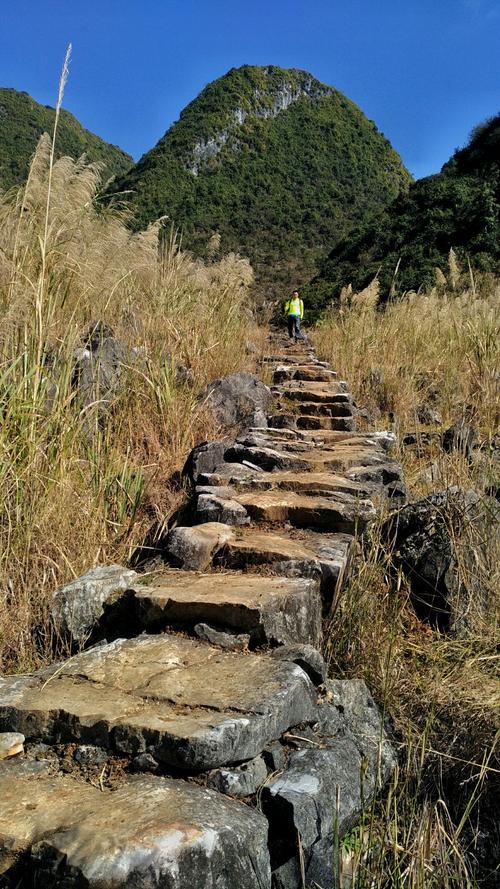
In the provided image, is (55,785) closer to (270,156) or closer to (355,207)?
(355,207)

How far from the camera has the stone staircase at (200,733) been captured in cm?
130

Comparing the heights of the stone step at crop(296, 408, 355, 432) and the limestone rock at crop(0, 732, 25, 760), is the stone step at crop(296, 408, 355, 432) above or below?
above

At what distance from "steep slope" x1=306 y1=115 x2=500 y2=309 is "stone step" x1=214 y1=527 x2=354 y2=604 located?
51.5ft

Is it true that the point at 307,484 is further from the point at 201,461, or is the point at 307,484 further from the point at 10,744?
the point at 10,744

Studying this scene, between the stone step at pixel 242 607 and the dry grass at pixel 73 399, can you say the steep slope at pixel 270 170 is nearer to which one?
the dry grass at pixel 73 399

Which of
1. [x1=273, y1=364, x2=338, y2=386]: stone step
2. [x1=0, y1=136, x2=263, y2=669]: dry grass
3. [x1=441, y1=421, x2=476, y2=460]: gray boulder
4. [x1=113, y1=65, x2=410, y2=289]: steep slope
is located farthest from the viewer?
[x1=113, y1=65, x2=410, y2=289]: steep slope

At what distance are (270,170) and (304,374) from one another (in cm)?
6313

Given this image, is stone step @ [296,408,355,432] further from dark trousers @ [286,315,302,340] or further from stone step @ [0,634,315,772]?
dark trousers @ [286,315,302,340]

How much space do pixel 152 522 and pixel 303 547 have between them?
834 millimetres

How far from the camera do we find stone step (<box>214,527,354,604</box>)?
252 centimetres

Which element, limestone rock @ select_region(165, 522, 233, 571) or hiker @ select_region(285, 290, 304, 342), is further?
hiker @ select_region(285, 290, 304, 342)

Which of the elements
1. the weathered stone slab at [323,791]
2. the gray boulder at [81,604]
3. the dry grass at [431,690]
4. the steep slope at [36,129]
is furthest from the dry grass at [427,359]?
the steep slope at [36,129]

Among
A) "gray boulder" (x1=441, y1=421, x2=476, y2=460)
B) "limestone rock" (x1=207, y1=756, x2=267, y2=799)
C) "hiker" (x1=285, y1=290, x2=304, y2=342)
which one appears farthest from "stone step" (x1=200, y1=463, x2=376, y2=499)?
"hiker" (x1=285, y1=290, x2=304, y2=342)

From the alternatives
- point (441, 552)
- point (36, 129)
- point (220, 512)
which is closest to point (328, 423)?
point (220, 512)
